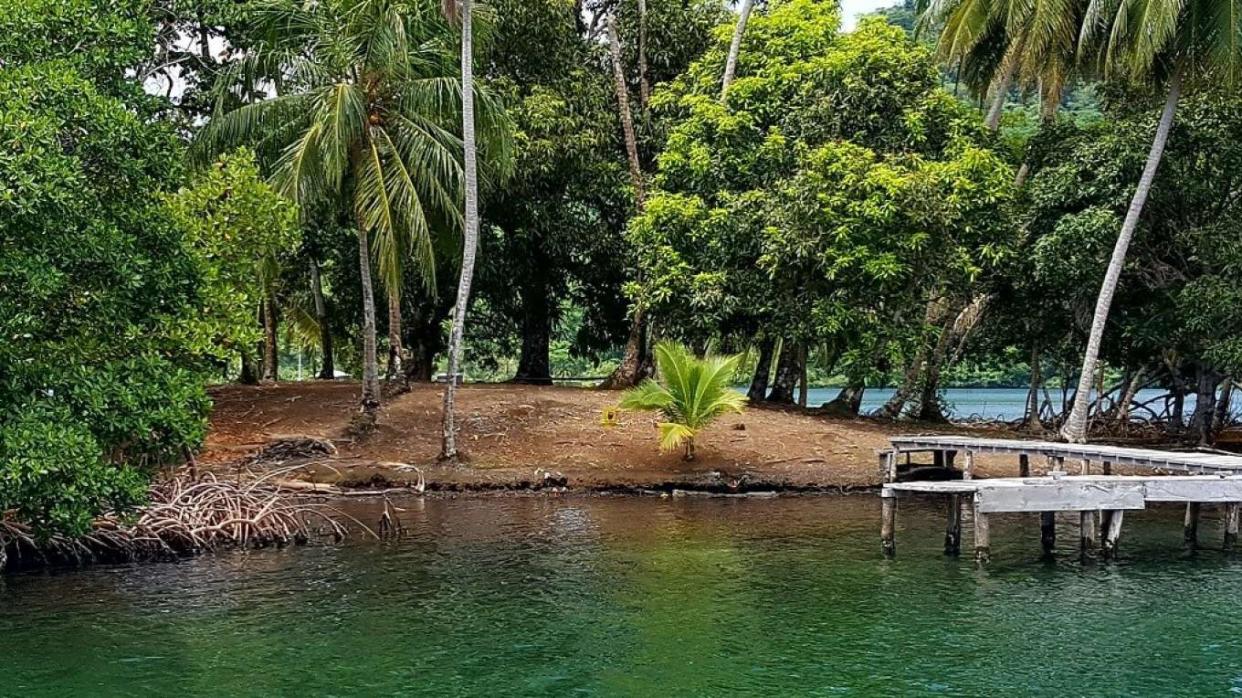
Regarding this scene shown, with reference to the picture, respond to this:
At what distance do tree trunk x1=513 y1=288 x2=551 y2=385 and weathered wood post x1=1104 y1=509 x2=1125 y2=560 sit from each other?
58.8ft

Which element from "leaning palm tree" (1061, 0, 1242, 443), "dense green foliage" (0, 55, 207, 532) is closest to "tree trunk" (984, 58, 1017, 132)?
"leaning palm tree" (1061, 0, 1242, 443)

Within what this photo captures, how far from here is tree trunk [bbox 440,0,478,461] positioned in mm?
19094

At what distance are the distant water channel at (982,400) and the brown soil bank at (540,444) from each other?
34.2 ft

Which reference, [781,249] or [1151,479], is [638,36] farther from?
[1151,479]

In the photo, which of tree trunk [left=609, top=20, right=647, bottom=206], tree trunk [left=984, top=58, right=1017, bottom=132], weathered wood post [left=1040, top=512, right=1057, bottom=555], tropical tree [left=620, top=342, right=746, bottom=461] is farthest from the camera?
tree trunk [left=609, top=20, right=647, bottom=206]

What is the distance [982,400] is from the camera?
67.1 metres

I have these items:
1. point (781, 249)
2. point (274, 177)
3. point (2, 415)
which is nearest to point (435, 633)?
point (2, 415)

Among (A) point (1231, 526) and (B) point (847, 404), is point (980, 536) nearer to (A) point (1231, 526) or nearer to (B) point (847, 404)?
(A) point (1231, 526)

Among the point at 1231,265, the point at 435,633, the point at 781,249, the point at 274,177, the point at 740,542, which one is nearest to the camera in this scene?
the point at 435,633

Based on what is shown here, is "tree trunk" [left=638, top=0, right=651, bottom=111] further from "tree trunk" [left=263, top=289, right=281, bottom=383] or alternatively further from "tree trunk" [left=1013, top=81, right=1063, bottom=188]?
"tree trunk" [left=263, top=289, right=281, bottom=383]

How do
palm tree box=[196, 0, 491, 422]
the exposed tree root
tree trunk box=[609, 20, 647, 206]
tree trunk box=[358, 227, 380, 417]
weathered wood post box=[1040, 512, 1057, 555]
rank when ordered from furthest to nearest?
tree trunk box=[609, 20, 647, 206]
tree trunk box=[358, 227, 380, 417]
palm tree box=[196, 0, 491, 422]
weathered wood post box=[1040, 512, 1057, 555]
the exposed tree root

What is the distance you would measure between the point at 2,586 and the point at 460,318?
9.26 m

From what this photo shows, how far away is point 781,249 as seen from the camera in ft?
75.1

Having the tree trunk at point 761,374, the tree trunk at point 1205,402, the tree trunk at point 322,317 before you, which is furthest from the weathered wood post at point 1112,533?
the tree trunk at point 322,317
